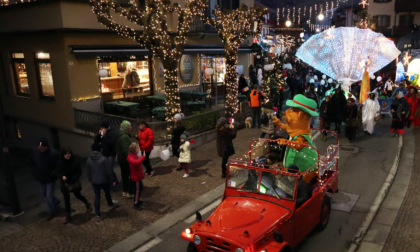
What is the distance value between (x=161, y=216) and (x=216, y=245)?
9.71 feet

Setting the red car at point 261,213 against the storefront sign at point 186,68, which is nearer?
the red car at point 261,213

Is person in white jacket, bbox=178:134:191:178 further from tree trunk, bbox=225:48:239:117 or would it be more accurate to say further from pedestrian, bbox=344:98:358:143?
pedestrian, bbox=344:98:358:143

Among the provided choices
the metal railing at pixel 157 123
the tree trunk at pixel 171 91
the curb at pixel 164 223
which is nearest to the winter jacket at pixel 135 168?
the curb at pixel 164 223

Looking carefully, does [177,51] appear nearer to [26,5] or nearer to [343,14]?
[26,5]

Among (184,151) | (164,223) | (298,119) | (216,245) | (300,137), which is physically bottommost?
(164,223)

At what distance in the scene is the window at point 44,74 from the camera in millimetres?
15666

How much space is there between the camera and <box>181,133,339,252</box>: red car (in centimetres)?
479

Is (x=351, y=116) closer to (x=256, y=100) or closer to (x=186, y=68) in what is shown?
(x=256, y=100)

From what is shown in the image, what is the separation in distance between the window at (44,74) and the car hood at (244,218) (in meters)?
13.3

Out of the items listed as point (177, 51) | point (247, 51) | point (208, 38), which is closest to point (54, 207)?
point (177, 51)

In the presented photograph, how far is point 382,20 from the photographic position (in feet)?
141

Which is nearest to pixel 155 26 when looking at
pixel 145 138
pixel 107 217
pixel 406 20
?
pixel 145 138

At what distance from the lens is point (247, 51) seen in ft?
75.5

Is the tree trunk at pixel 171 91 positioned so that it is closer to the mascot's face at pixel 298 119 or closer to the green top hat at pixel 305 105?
the mascot's face at pixel 298 119
